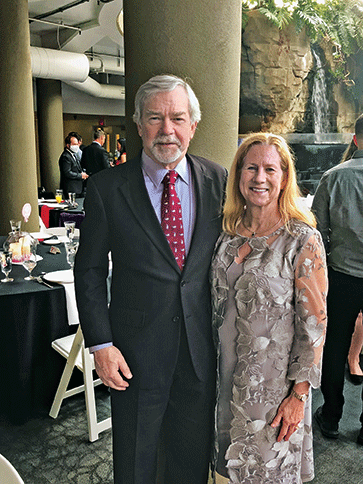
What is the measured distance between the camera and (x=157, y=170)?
152 cm

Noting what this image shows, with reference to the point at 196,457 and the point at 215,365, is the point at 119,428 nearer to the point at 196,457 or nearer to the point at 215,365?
the point at 196,457

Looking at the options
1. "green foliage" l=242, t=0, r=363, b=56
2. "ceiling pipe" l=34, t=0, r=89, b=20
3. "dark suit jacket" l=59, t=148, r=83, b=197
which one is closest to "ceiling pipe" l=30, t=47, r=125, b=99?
"ceiling pipe" l=34, t=0, r=89, b=20

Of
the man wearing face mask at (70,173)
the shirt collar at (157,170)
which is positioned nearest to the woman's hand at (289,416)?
the shirt collar at (157,170)

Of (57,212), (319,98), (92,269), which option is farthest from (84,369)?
(319,98)

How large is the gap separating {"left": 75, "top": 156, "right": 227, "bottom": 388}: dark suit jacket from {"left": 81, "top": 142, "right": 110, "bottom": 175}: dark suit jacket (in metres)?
6.06

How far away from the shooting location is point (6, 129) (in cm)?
468

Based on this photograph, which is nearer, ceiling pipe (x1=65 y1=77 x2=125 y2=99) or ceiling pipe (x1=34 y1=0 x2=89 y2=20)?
ceiling pipe (x1=34 y1=0 x2=89 y2=20)

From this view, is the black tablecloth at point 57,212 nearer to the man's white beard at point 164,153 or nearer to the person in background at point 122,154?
the person in background at point 122,154

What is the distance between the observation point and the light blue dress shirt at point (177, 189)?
151cm

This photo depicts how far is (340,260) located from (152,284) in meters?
1.37

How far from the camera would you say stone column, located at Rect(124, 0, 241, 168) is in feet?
5.47

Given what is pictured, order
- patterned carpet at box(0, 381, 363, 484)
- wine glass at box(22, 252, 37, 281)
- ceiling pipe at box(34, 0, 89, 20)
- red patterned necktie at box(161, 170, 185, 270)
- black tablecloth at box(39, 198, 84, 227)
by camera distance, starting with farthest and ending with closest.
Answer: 1. ceiling pipe at box(34, 0, 89, 20)
2. black tablecloth at box(39, 198, 84, 227)
3. wine glass at box(22, 252, 37, 281)
4. patterned carpet at box(0, 381, 363, 484)
5. red patterned necktie at box(161, 170, 185, 270)

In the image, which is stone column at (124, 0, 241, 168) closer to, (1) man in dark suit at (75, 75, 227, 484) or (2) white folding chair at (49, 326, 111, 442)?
(1) man in dark suit at (75, 75, 227, 484)

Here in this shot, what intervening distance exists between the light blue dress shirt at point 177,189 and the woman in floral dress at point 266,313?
0.39ft
